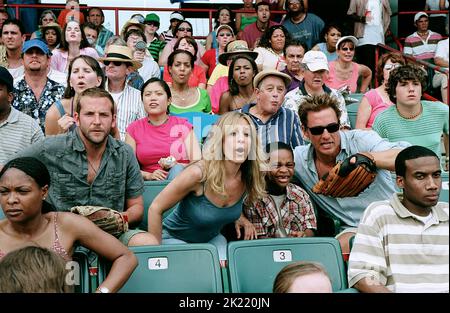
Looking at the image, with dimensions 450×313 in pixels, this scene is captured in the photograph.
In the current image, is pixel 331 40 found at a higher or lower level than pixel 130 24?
lower

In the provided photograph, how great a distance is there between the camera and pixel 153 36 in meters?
8.26

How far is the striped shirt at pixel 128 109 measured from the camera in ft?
18.0

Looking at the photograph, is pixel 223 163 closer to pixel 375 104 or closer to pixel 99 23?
pixel 375 104

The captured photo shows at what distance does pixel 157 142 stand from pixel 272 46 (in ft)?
9.77

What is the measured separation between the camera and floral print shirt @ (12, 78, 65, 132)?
519 centimetres

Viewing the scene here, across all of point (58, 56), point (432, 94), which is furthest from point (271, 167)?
point (432, 94)

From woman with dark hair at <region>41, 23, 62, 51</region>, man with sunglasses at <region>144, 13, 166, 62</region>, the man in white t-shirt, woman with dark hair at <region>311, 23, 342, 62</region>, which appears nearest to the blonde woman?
woman with dark hair at <region>41, 23, 62, 51</region>

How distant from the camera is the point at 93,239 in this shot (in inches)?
122

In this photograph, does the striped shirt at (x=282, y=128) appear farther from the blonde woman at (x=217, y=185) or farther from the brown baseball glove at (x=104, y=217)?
the brown baseball glove at (x=104, y=217)

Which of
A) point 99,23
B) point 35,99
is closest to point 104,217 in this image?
point 35,99

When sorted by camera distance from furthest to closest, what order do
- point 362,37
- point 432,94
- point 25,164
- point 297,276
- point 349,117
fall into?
point 362,37
point 432,94
point 349,117
point 25,164
point 297,276

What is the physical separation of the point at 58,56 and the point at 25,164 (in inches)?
156
